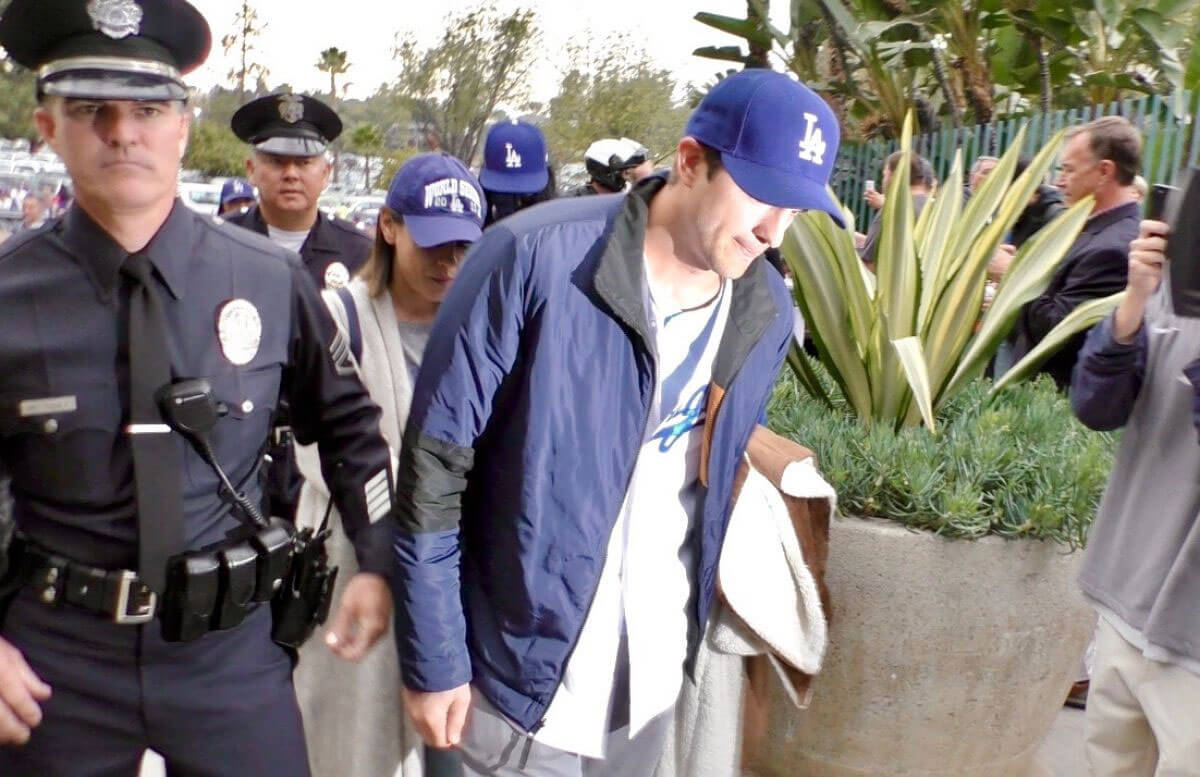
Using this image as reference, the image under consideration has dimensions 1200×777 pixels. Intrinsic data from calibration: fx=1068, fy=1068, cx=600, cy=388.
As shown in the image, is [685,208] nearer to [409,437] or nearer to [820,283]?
[409,437]

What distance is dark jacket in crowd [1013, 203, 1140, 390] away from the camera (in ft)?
13.7

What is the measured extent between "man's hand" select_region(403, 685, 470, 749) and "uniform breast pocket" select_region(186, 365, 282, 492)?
0.52m

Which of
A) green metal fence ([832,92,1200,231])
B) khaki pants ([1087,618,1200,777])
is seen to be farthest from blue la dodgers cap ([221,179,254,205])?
khaki pants ([1087,618,1200,777])

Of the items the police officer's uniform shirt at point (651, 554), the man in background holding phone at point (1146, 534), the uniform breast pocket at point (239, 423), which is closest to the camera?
the uniform breast pocket at point (239, 423)

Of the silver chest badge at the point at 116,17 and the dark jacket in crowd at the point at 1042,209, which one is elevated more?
the silver chest badge at the point at 116,17

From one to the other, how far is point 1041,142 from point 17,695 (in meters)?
7.91

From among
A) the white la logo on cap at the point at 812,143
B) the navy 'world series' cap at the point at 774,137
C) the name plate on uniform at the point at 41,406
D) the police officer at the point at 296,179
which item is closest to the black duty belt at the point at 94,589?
the name plate on uniform at the point at 41,406

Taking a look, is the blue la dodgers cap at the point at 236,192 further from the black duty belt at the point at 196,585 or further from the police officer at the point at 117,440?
the black duty belt at the point at 196,585

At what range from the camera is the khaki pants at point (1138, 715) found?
232 cm

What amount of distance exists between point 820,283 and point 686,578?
5.61ft

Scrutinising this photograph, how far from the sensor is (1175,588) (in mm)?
2318

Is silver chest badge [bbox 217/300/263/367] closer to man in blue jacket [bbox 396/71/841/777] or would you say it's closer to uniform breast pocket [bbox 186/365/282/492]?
uniform breast pocket [bbox 186/365/282/492]

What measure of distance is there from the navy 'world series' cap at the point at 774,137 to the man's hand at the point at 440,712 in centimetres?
102

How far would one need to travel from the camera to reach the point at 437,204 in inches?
110
